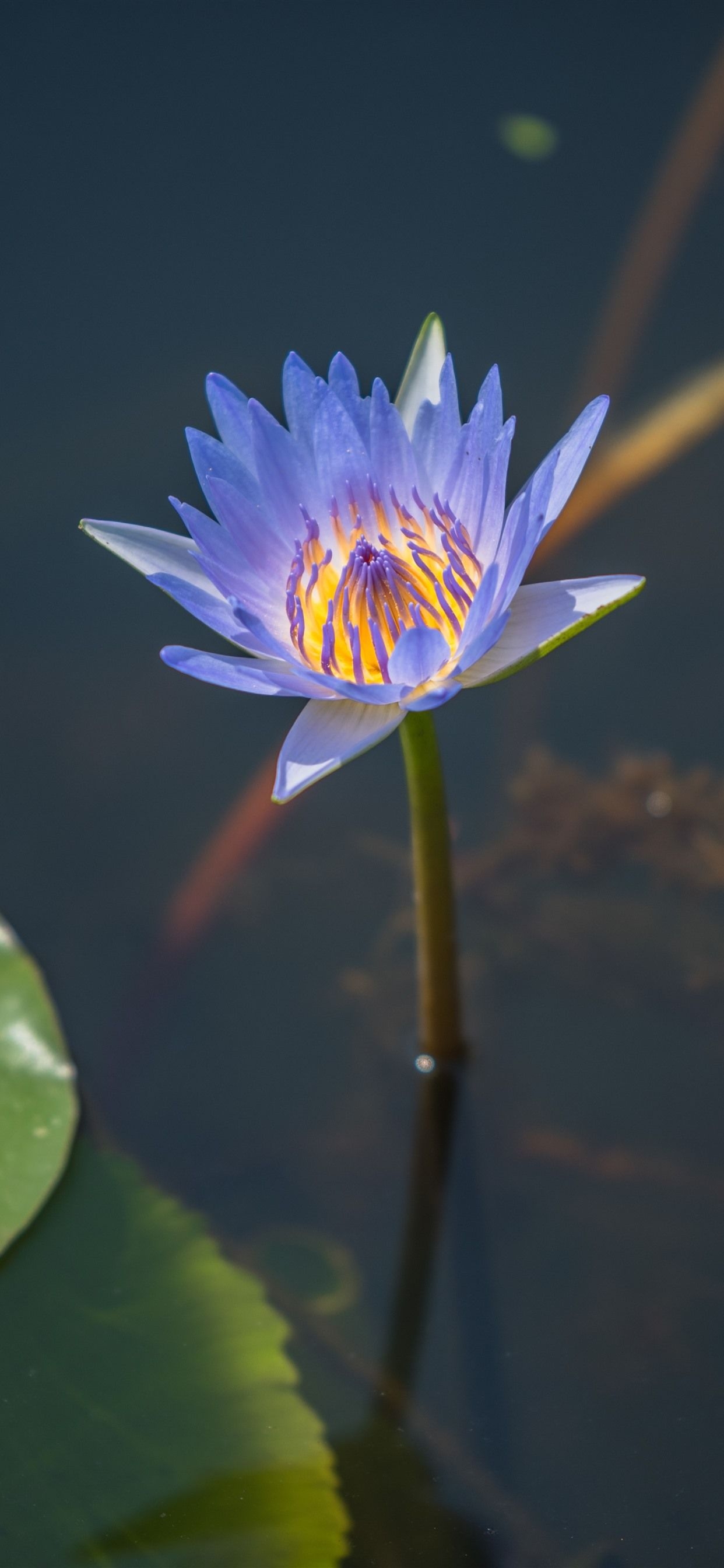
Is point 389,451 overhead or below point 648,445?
below

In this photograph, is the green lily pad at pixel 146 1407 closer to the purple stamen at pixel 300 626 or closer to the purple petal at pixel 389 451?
the purple stamen at pixel 300 626

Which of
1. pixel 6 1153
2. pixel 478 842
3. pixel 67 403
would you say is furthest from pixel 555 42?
pixel 6 1153

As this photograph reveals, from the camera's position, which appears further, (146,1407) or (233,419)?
(146,1407)

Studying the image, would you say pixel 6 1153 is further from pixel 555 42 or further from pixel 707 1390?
pixel 555 42

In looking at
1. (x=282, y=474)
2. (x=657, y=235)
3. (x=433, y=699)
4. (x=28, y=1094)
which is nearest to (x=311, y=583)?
(x=282, y=474)

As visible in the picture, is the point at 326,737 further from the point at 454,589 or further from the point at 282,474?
the point at 282,474

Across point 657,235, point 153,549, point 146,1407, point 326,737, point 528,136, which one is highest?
A: point 528,136

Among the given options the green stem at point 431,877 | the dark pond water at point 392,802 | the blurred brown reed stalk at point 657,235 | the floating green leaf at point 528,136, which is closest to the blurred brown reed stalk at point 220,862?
the dark pond water at point 392,802
